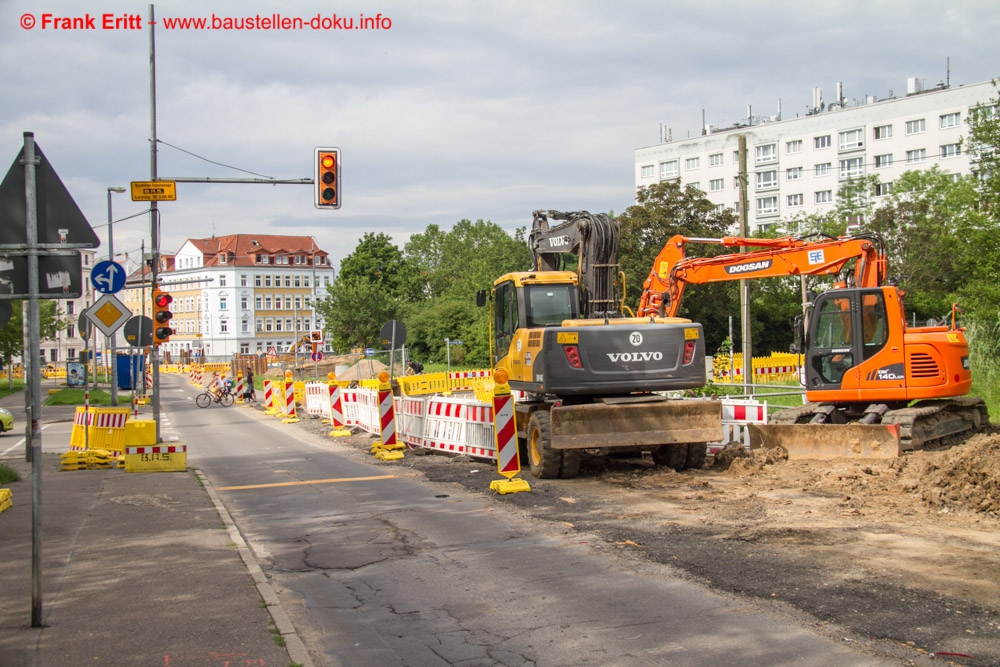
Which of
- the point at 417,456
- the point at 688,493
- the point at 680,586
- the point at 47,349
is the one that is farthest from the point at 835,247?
the point at 47,349

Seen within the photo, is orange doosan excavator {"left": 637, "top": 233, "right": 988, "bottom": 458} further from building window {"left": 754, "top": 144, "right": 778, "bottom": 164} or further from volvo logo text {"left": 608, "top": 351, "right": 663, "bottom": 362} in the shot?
building window {"left": 754, "top": 144, "right": 778, "bottom": 164}

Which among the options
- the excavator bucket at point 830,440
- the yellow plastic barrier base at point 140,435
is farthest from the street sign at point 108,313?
the excavator bucket at point 830,440

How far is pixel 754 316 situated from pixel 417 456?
40268mm

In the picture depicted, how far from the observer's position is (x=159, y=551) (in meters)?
8.79

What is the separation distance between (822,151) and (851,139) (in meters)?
2.69

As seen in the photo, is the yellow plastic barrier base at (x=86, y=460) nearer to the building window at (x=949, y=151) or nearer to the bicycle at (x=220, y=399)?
the bicycle at (x=220, y=399)

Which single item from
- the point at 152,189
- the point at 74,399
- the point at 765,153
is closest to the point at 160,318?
the point at 152,189

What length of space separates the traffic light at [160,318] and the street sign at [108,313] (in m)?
1.48

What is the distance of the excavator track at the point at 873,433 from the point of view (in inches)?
509

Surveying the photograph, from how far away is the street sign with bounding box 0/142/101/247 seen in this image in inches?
240

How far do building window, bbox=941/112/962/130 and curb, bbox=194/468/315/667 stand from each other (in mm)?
70618

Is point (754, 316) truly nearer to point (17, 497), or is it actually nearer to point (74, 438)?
point (74, 438)

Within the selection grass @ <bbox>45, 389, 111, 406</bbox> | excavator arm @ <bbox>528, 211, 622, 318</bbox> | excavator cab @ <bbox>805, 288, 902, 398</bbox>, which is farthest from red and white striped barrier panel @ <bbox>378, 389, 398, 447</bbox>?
grass @ <bbox>45, 389, 111, 406</bbox>

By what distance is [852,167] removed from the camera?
74.6 metres
